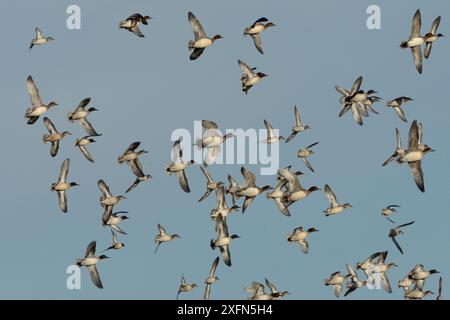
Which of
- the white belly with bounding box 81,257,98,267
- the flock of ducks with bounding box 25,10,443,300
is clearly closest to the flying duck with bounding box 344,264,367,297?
the flock of ducks with bounding box 25,10,443,300

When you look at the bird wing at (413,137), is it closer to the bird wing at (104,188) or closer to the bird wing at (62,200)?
the bird wing at (104,188)

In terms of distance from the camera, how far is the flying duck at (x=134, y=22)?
264ft

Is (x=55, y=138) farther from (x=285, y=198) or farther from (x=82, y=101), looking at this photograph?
(x=285, y=198)

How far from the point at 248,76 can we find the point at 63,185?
12.7 m

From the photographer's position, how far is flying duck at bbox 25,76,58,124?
78125 millimetres

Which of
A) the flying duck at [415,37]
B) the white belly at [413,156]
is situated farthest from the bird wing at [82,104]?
the white belly at [413,156]

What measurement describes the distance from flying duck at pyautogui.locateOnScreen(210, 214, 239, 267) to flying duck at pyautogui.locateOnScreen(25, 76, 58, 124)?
1191cm

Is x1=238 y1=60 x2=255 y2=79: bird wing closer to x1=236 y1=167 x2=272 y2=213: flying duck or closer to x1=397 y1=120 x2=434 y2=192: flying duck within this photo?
x1=236 y1=167 x2=272 y2=213: flying duck

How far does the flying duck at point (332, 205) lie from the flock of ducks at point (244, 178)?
0.19 ft

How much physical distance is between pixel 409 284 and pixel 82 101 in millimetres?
21942

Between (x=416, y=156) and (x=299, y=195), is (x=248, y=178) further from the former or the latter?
(x=416, y=156)

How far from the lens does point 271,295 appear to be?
251 ft
